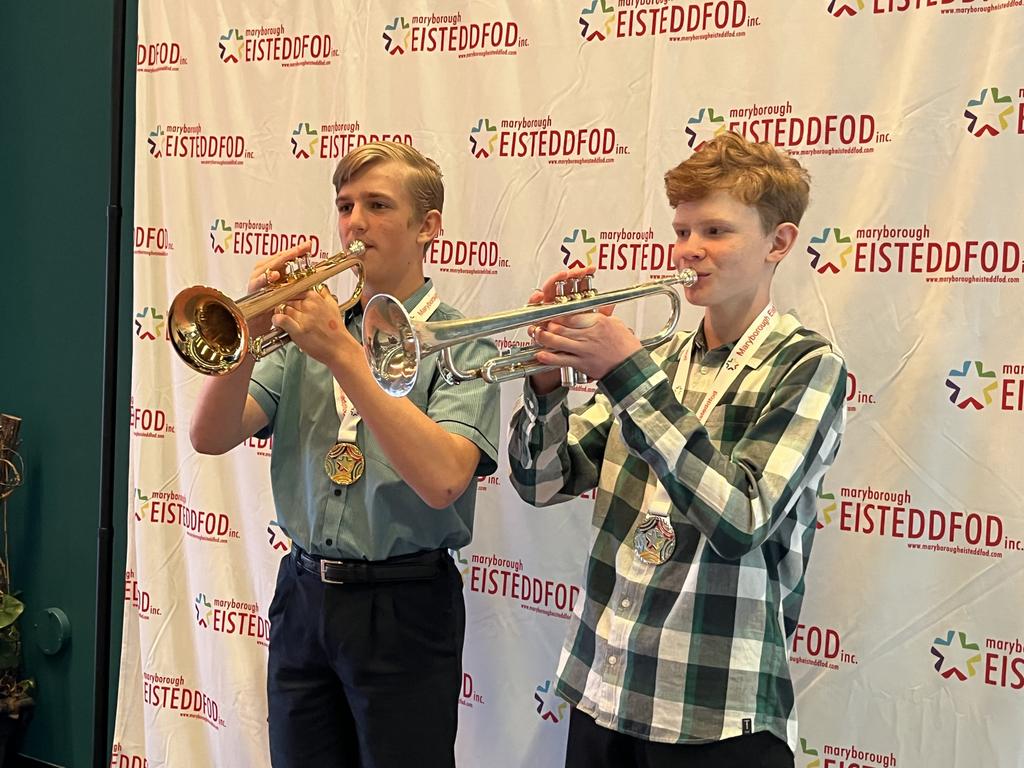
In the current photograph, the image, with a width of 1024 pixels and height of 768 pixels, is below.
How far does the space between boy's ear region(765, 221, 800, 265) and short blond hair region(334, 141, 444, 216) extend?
0.75m

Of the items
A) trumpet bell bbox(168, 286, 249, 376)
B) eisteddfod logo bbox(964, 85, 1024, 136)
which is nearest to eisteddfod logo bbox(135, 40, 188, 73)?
trumpet bell bbox(168, 286, 249, 376)

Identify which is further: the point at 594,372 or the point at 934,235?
the point at 934,235

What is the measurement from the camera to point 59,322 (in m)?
3.49

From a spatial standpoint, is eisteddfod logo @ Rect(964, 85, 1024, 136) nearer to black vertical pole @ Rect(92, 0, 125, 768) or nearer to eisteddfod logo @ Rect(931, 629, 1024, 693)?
eisteddfod logo @ Rect(931, 629, 1024, 693)

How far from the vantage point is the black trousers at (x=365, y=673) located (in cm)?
204

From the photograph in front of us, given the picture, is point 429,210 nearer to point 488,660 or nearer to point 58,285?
point 488,660

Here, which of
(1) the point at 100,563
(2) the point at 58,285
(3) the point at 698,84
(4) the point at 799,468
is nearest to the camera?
(4) the point at 799,468

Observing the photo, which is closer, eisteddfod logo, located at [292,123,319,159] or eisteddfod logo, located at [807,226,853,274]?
eisteddfod logo, located at [807,226,853,274]

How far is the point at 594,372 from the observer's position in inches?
64.9

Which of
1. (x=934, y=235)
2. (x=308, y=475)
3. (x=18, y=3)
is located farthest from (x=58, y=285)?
(x=934, y=235)

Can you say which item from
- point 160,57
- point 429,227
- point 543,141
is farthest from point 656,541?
point 160,57

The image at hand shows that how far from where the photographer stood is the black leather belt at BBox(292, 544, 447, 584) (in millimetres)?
2070

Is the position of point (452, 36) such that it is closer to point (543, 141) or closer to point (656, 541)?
point (543, 141)

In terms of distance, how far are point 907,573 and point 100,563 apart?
7.37 feet
